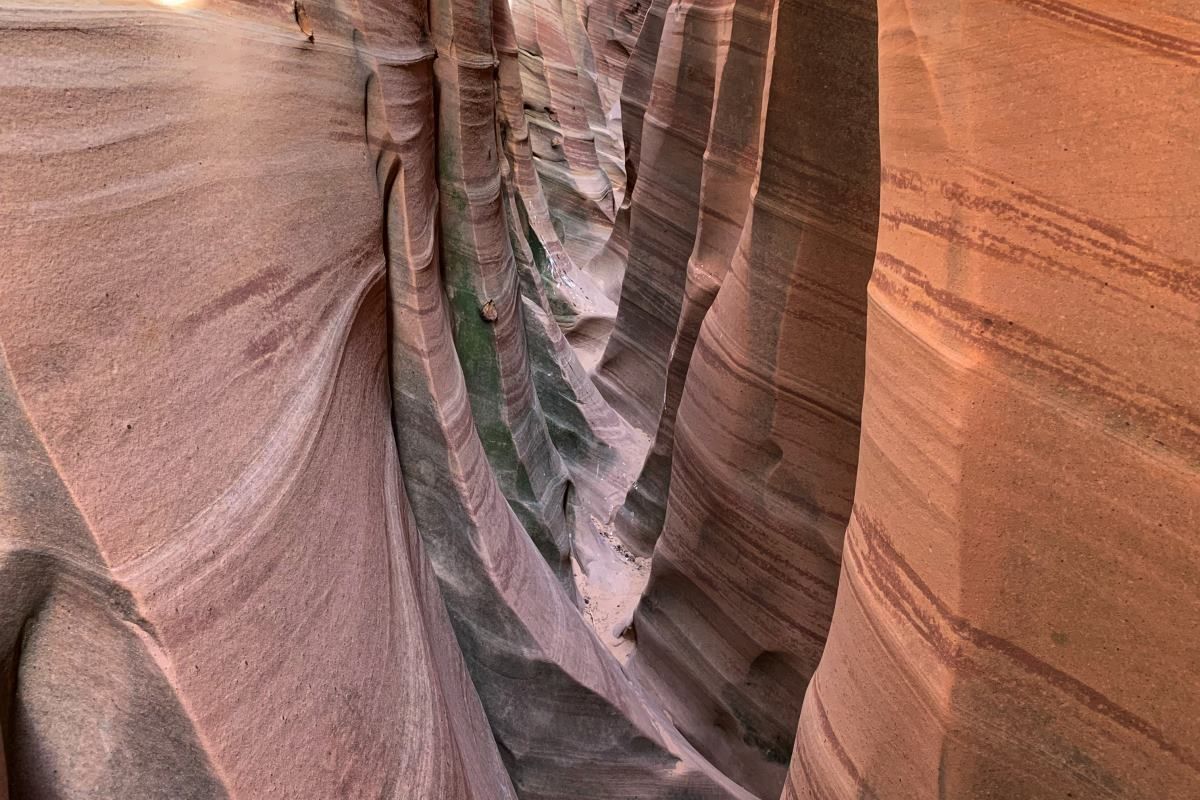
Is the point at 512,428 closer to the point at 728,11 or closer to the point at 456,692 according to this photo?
the point at 456,692

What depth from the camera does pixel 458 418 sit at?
2.76 metres

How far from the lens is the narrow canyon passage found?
3.79ft

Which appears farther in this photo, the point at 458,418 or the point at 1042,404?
the point at 458,418

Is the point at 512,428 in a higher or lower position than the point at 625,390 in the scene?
higher

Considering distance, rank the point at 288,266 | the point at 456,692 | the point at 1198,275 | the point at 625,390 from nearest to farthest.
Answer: the point at 1198,275 < the point at 288,266 < the point at 456,692 < the point at 625,390

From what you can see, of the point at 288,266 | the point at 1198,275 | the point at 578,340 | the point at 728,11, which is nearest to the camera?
the point at 1198,275

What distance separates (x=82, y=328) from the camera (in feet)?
4.30

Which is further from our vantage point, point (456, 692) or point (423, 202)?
point (423, 202)

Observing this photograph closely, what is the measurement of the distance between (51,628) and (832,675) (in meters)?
1.60

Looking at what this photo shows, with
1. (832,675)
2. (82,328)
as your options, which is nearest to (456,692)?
(832,675)

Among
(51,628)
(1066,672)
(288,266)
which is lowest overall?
(51,628)

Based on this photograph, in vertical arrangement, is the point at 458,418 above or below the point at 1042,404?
below

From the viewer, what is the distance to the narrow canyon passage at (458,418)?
1154mm

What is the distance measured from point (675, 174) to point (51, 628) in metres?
4.98
